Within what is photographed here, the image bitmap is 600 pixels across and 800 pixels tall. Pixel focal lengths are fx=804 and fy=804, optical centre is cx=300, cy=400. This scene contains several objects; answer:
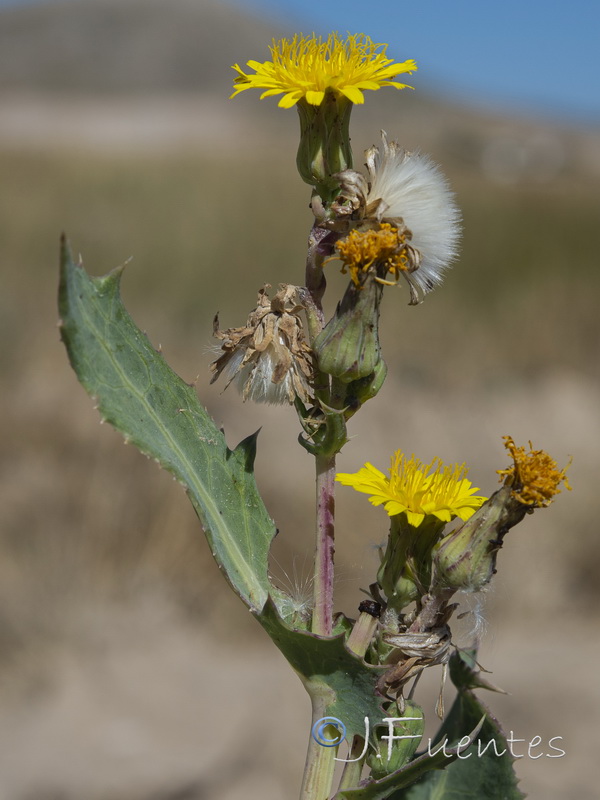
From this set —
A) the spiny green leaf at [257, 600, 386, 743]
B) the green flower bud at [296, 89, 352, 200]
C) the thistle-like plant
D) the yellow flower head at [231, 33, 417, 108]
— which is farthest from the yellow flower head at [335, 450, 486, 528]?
the yellow flower head at [231, 33, 417, 108]

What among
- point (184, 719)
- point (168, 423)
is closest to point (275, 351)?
point (168, 423)

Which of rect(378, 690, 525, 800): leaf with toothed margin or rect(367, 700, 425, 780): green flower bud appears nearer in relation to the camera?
rect(367, 700, 425, 780): green flower bud

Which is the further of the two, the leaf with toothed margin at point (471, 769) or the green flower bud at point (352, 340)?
the leaf with toothed margin at point (471, 769)

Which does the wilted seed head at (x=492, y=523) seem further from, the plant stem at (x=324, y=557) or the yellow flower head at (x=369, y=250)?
the yellow flower head at (x=369, y=250)

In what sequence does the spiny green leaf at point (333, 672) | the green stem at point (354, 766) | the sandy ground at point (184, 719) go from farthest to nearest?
the sandy ground at point (184, 719) → the green stem at point (354, 766) → the spiny green leaf at point (333, 672)

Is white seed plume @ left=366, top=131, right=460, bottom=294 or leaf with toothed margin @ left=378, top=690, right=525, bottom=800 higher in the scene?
white seed plume @ left=366, top=131, right=460, bottom=294

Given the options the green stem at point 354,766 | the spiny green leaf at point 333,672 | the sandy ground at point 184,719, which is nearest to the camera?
the spiny green leaf at point 333,672

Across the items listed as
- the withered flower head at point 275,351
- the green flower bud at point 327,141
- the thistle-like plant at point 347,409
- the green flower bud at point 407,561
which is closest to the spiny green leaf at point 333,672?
the thistle-like plant at point 347,409

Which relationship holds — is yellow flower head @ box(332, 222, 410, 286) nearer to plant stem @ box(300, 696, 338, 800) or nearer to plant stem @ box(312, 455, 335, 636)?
plant stem @ box(312, 455, 335, 636)
